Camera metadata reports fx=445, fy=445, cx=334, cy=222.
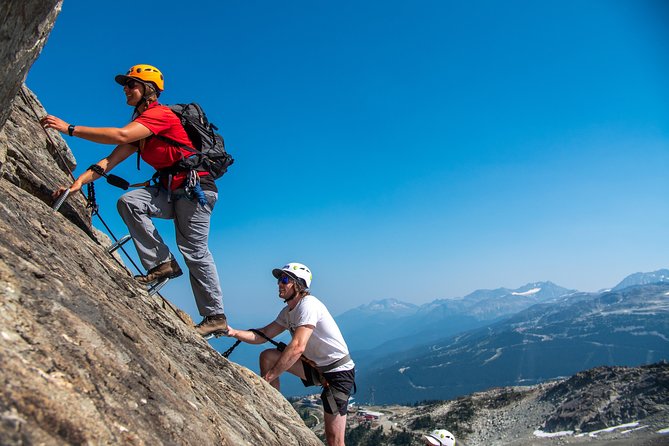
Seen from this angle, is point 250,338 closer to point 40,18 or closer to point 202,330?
point 202,330

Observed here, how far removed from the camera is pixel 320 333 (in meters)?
8.91

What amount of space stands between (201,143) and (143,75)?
1.55m

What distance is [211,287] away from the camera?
29.9 feet

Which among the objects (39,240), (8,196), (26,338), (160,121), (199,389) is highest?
(160,121)

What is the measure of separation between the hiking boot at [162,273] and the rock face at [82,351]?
47 cm

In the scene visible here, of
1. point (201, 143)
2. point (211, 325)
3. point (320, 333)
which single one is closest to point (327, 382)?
point (320, 333)

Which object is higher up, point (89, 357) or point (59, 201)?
point (59, 201)

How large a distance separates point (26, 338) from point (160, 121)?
15.7 feet

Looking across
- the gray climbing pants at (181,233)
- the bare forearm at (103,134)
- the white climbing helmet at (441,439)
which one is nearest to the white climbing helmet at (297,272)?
the gray climbing pants at (181,233)

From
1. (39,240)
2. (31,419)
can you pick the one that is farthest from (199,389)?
(31,419)

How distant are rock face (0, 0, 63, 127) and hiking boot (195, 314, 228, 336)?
538 centimetres

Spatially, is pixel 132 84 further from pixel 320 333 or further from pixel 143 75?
pixel 320 333

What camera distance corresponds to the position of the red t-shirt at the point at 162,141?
7680 mm

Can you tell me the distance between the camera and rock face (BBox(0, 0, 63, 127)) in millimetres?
4602
